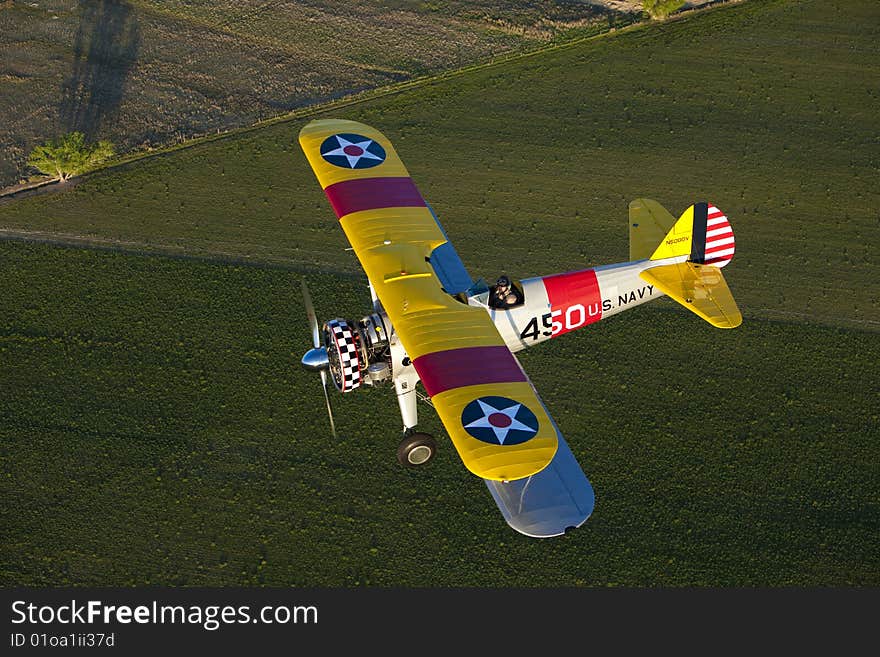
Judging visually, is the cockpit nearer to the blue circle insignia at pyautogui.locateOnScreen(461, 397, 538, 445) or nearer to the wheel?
the wheel

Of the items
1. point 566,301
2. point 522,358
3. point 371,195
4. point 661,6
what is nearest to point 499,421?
point 566,301

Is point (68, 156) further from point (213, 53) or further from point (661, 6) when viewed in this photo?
point (661, 6)

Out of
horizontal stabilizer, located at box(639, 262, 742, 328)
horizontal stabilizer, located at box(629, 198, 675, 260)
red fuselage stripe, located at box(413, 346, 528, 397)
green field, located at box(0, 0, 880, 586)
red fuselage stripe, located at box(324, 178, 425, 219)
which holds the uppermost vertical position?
red fuselage stripe, located at box(324, 178, 425, 219)

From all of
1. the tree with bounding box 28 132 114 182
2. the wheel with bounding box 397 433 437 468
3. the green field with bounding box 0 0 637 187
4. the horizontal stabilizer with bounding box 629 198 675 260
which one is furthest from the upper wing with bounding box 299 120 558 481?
the green field with bounding box 0 0 637 187

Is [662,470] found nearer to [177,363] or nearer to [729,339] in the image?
[729,339]

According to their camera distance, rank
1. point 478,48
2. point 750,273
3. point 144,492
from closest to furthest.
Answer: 1. point 144,492
2. point 750,273
3. point 478,48

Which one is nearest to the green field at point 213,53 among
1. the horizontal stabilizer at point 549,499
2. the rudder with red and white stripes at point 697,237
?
the rudder with red and white stripes at point 697,237

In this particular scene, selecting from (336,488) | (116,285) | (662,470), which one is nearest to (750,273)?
(662,470)
